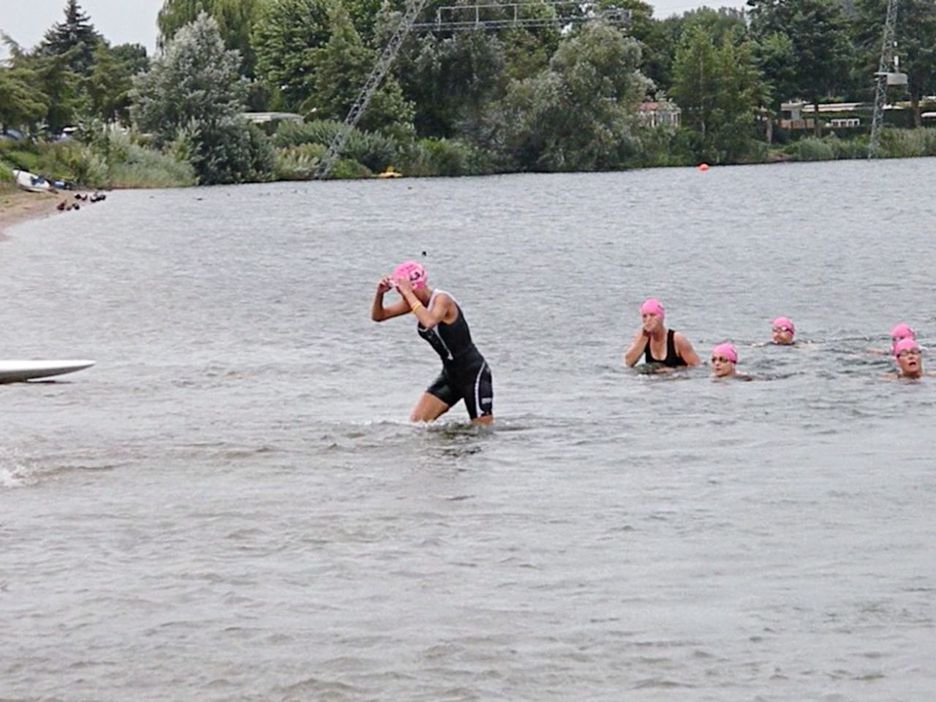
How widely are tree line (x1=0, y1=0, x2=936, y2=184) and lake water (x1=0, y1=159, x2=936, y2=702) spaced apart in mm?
59592

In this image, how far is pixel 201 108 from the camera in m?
91.6

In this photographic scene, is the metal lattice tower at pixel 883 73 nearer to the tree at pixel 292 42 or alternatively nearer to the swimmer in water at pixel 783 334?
the tree at pixel 292 42

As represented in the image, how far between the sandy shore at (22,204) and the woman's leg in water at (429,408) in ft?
125

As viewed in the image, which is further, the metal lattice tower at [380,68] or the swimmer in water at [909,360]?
the metal lattice tower at [380,68]

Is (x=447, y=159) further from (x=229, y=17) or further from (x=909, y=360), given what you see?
(x=909, y=360)

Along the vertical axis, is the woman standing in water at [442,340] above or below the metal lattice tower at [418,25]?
below

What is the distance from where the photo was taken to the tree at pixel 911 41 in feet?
419

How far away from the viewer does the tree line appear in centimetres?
9269

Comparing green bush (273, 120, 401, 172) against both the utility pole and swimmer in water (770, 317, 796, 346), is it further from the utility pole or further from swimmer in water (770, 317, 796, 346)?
swimmer in water (770, 317, 796, 346)

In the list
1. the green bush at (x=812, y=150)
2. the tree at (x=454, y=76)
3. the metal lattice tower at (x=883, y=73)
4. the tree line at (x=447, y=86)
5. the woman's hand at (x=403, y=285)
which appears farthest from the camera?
the metal lattice tower at (x=883, y=73)

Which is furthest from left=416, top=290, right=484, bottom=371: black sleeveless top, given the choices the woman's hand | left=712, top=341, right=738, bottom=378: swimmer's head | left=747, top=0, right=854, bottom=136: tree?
left=747, top=0, right=854, bottom=136: tree

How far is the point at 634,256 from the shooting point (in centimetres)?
4541

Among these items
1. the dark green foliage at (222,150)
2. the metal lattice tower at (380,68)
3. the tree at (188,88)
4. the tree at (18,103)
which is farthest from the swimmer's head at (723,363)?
the metal lattice tower at (380,68)

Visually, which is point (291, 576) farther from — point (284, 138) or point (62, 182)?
point (284, 138)
